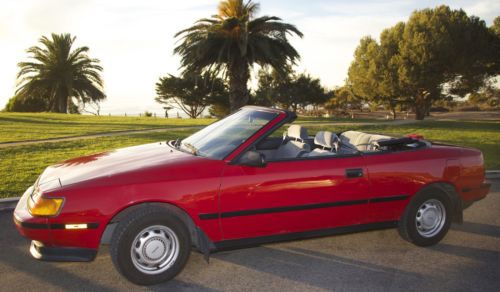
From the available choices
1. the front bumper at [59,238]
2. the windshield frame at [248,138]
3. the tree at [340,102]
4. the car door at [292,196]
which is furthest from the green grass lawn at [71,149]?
the tree at [340,102]

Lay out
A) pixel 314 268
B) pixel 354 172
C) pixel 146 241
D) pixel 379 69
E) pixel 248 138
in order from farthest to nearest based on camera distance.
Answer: pixel 379 69 → pixel 354 172 → pixel 314 268 → pixel 248 138 → pixel 146 241

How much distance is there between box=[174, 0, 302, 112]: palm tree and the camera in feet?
66.4

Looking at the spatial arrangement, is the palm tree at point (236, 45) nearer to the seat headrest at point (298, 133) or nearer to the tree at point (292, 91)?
the seat headrest at point (298, 133)

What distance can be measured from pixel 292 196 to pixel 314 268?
2.45 ft

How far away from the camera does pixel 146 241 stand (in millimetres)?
3736

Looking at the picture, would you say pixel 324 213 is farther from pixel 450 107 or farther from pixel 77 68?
pixel 450 107

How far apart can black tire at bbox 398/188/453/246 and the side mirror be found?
1829mm

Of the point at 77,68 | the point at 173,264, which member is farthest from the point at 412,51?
the point at 173,264

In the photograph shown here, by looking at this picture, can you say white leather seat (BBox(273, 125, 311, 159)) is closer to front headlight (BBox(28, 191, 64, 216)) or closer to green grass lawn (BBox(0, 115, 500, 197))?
green grass lawn (BBox(0, 115, 500, 197))

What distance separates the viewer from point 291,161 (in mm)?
4195

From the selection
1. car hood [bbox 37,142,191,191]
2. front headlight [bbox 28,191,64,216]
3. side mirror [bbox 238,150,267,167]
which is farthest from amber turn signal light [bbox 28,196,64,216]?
side mirror [bbox 238,150,267,167]

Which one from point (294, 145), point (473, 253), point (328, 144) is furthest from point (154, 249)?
point (473, 253)

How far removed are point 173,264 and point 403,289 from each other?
198 cm

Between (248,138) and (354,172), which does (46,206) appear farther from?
(354,172)
